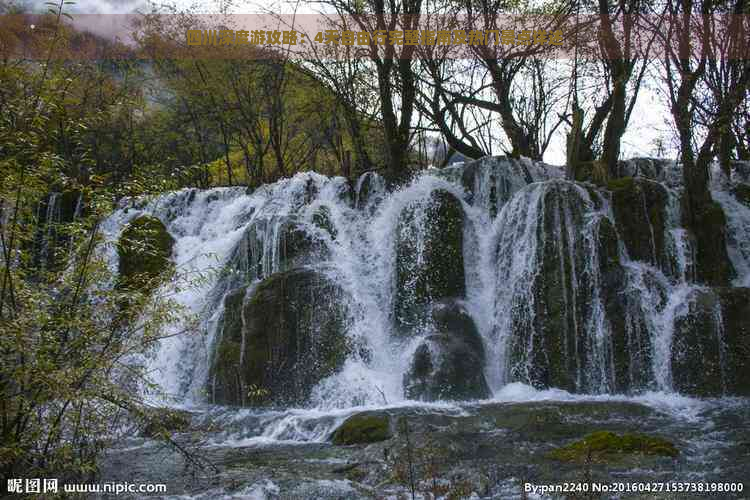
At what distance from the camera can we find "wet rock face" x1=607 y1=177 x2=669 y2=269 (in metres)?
11.7

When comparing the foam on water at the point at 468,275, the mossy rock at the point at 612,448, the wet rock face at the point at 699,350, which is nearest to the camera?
the mossy rock at the point at 612,448

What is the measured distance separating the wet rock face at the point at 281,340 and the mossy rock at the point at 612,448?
509 cm

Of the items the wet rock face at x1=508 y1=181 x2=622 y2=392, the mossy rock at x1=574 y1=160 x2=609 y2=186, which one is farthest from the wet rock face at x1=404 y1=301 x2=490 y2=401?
the mossy rock at x1=574 y1=160 x2=609 y2=186

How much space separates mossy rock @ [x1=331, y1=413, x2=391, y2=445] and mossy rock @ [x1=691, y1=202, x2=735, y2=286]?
6.78 metres

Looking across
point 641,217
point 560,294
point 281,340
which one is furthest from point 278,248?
point 641,217

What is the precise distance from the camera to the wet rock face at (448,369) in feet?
33.4

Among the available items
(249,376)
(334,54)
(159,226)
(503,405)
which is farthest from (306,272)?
(334,54)

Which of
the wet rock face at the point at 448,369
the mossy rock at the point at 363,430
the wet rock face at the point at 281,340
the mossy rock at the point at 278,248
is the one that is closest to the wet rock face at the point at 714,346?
the wet rock face at the point at 448,369

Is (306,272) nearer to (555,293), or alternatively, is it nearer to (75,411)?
(555,293)

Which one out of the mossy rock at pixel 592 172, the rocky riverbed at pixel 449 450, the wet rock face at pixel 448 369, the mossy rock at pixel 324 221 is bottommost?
the rocky riverbed at pixel 449 450

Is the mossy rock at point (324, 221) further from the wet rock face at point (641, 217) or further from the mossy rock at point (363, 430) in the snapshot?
the mossy rock at point (363, 430)

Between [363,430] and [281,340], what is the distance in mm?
3845

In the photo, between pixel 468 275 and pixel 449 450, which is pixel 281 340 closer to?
pixel 468 275

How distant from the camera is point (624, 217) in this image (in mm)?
11938
